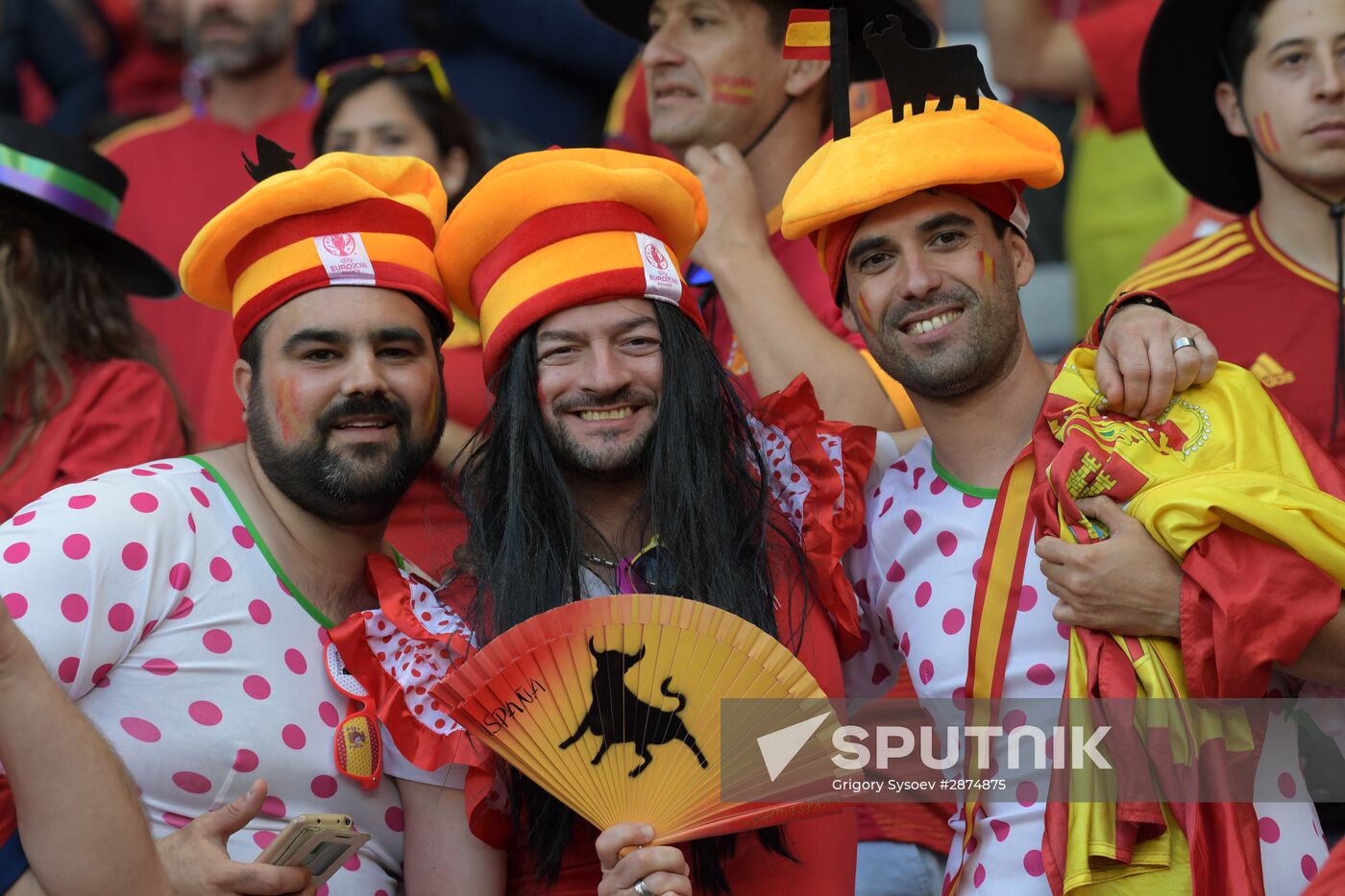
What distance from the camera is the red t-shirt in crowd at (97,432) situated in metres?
4.21

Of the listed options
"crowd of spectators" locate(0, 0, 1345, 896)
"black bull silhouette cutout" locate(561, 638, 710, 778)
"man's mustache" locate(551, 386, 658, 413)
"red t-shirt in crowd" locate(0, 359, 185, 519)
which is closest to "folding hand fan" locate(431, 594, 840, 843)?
"black bull silhouette cutout" locate(561, 638, 710, 778)

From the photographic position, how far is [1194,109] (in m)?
4.46

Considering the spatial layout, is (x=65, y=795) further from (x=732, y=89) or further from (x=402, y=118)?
(x=402, y=118)

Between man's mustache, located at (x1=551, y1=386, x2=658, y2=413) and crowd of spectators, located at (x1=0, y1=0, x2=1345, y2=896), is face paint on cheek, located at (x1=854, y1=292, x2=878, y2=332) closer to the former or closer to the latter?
crowd of spectators, located at (x1=0, y1=0, x2=1345, y2=896)

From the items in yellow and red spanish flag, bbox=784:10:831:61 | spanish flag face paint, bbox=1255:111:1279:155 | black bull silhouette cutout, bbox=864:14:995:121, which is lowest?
black bull silhouette cutout, bbox=864:14:995:121

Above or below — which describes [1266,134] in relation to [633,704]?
above

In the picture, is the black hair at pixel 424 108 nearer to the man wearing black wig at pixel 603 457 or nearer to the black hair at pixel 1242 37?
the man wearing black wig at pixel 603 457

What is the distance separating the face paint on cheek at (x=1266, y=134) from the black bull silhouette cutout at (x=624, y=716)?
211 cm

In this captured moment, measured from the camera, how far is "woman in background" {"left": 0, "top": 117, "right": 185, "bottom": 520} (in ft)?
14.0

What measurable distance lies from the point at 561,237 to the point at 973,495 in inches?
38.0

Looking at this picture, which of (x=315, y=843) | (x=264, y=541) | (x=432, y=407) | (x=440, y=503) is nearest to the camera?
(x=315, y=843)

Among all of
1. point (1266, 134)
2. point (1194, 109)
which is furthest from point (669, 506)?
point (1194, 109)

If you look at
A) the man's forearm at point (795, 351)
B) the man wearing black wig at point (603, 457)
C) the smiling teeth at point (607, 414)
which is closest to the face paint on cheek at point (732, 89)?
the man's forearm at point (795, 351)

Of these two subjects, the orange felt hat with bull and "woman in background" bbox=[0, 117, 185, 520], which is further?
"woman in background" bbox=[0, 117, 185, 520]
